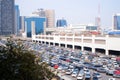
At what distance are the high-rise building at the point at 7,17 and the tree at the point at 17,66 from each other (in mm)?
92133

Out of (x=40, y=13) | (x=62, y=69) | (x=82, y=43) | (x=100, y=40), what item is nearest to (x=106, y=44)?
(x=100, y=40)

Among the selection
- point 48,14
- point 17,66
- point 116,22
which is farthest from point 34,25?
point 17,66

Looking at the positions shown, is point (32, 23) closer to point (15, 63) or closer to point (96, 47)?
point (96, 47)

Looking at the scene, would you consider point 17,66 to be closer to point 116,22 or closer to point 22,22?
point 116,22

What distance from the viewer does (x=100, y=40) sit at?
3212 cm

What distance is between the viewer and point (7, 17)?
3915 inches

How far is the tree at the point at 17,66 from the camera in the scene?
267 inches

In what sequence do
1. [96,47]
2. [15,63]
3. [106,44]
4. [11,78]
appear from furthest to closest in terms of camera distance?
[96,47] → [106,44] → [15,63] → [11,78]

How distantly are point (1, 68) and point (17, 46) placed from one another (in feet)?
5.22

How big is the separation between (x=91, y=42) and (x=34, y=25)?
52681mm

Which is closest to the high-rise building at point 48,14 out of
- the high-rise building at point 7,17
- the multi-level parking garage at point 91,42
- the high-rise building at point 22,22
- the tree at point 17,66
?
the high-rise building at point 22,22

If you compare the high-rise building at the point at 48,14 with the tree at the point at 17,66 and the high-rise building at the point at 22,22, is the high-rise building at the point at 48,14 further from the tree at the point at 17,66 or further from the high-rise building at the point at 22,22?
the tree at the point at 17,66

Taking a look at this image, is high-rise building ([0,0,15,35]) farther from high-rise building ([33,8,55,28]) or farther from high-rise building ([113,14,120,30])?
high-rise building ([113,14,120,30])

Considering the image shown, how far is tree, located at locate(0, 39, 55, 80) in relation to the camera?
22.3ft
